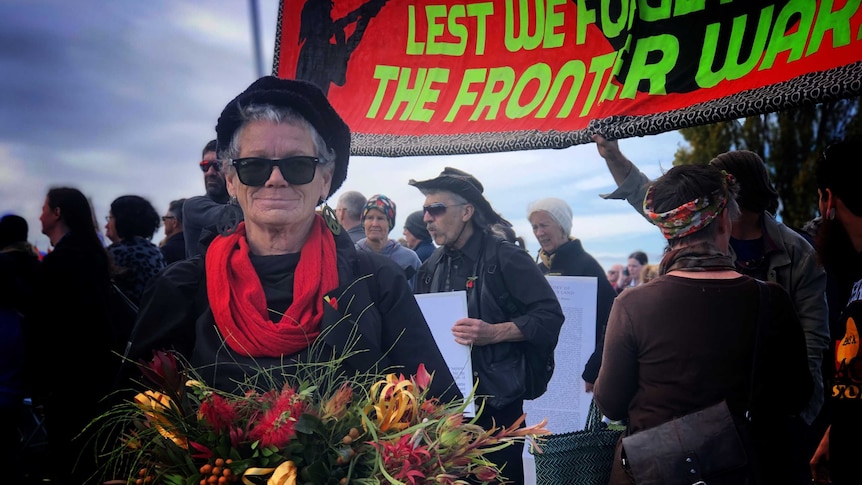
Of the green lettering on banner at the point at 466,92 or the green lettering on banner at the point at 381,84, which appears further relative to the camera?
the green lettering on banner at the point at 381,84

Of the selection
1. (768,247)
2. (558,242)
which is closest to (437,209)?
(558,242)

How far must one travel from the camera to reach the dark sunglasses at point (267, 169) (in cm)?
226

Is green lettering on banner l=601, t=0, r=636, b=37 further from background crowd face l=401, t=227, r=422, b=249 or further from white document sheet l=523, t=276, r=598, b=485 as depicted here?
background crowd face l=401, t=227, r=422, b=249

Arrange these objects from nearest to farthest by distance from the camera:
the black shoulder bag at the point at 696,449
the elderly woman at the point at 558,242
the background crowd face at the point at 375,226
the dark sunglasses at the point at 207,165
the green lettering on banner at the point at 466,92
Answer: the black shoulder bag at the point at 696,449
the green lettering on banner at the point at 466,92
the dark sunglasses at the point at 207,165
the elderly woman at the point at 558,242
the background crowd face at the point at 375,226

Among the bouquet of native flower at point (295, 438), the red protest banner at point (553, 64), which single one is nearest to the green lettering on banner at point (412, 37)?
the red protest banner at point (553, 64)

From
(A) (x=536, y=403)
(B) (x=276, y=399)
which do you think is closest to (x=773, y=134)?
(A) (x=536, y=403)

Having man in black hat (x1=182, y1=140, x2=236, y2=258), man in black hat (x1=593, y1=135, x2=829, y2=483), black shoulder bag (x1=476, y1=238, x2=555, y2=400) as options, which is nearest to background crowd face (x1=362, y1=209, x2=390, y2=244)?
black shoulder bag (x1=476, y1=238, x2=555, y2=400)

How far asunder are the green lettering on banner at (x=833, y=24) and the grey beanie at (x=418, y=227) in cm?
457

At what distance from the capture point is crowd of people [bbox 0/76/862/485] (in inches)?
88.0

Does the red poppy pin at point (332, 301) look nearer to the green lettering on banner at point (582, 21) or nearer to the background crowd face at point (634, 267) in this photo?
the green lettering on banner at point (582, 21)

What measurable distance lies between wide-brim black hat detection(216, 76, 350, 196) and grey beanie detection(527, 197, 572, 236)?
3.75 m

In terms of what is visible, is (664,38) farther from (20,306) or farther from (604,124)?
(20,306)

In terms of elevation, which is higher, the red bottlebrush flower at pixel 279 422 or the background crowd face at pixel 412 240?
the background crowd face at pixel 412 240

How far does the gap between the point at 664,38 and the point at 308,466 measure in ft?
8.43
